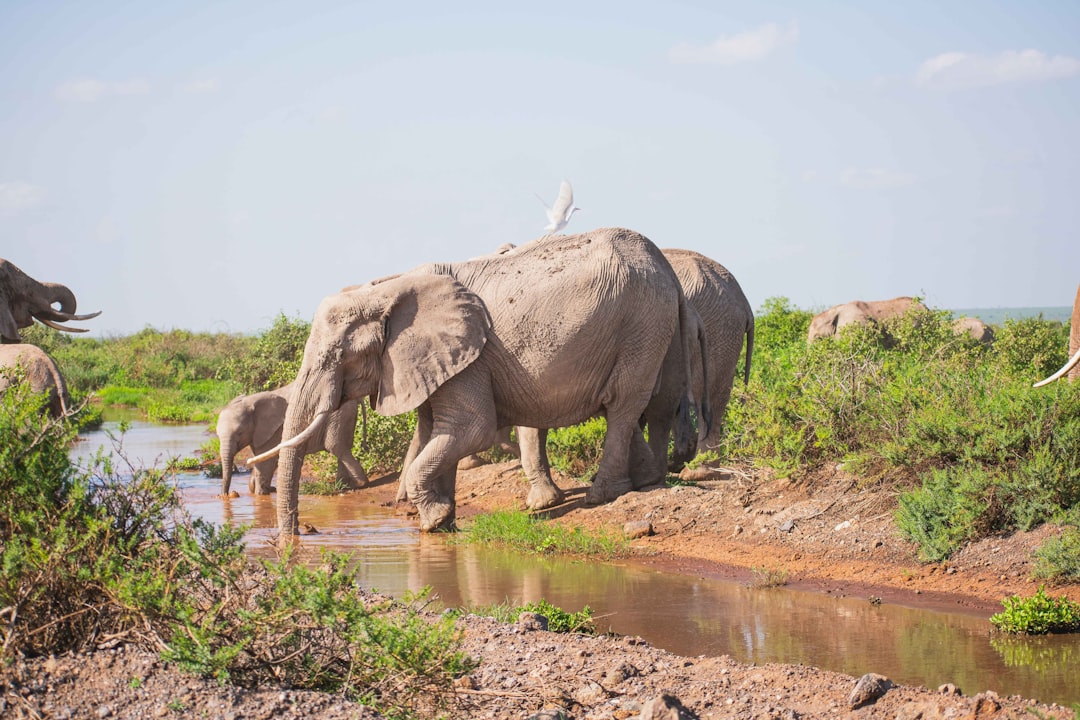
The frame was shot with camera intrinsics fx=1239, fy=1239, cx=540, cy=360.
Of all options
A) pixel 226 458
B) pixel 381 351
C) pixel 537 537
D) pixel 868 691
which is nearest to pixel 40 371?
pixel 226 458

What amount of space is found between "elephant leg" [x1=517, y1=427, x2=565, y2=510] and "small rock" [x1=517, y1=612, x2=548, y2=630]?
192 inches

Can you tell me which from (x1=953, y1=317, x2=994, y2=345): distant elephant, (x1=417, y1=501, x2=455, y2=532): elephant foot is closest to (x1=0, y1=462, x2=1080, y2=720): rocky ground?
(x1=417, y1=501, x2=455, y2=532): elephant foot

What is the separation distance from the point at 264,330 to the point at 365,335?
1069 centimetres

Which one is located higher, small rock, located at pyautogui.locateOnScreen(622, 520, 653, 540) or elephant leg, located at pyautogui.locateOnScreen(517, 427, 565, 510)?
elephant leg, located at pyautogui.locateOnScreen(517, 427, 565, 510)

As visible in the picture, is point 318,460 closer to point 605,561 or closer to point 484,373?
point 484,373

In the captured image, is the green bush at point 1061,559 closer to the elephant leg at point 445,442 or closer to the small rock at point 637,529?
the small rock at point 637,529

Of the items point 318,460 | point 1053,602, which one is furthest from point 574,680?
point 318,460

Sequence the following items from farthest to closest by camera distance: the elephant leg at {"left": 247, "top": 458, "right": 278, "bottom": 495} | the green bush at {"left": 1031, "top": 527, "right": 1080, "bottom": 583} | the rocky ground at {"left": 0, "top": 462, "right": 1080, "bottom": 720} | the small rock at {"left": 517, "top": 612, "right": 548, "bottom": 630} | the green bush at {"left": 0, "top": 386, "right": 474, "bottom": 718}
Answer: the elephant leg at {"left": 247, "top": 458, "right": 278, "bottom": 495}
the green bush at {"left": 1031, "top": 527, "right": 1080, "bottom": 583}
the small rock at {"left": 517, "top": 612, "right": 548, "bottom": 630}
the green bush at {"left": 0, "top": 386, "right": 474, "bottom": 718}
the rocky ground at {"left": 0, "top": 462, "right": 1080, "bottom": 720}

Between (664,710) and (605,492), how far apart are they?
21.6 feet

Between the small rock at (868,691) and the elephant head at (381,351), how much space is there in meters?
5.84

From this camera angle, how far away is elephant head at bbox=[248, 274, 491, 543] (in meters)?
10.9

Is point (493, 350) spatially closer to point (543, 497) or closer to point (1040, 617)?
point (543, 497)

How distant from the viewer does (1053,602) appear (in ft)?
24.1

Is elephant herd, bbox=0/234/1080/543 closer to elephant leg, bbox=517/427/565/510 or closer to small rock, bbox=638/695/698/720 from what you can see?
elephant leg, bbox=517/427/565/510
